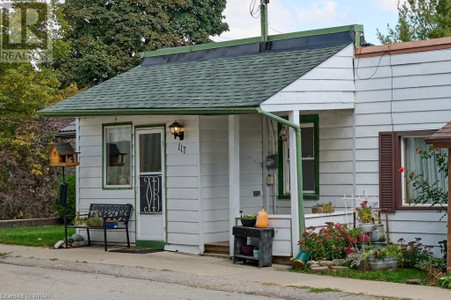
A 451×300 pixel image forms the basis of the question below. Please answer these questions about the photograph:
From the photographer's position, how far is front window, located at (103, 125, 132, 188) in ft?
53.6

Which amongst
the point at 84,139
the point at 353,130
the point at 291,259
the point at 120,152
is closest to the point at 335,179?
the point at 353,130

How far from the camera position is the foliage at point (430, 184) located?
12.9 meters

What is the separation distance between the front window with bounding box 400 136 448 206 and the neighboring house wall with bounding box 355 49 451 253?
0.27 m

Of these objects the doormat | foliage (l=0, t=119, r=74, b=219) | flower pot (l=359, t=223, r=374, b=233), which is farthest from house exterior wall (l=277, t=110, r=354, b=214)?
foliage (l=0, t=119, r=74, b=219)

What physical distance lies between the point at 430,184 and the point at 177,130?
186 inches

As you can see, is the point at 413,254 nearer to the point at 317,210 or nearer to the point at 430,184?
the point at 430,184

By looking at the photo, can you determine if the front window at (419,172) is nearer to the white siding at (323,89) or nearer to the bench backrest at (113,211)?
the white siding at (323,89)

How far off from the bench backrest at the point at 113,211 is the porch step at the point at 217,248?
198 centimetres

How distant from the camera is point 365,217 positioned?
1356 cm

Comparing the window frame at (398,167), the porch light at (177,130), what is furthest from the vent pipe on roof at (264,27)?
the window frame at (398,167)

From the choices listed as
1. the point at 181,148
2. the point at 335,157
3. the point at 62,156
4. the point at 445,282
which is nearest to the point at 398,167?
the point at 335,157

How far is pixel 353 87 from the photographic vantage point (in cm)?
1447

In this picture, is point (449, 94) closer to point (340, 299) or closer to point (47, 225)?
point (340, 299)

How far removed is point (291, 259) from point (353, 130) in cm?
292
